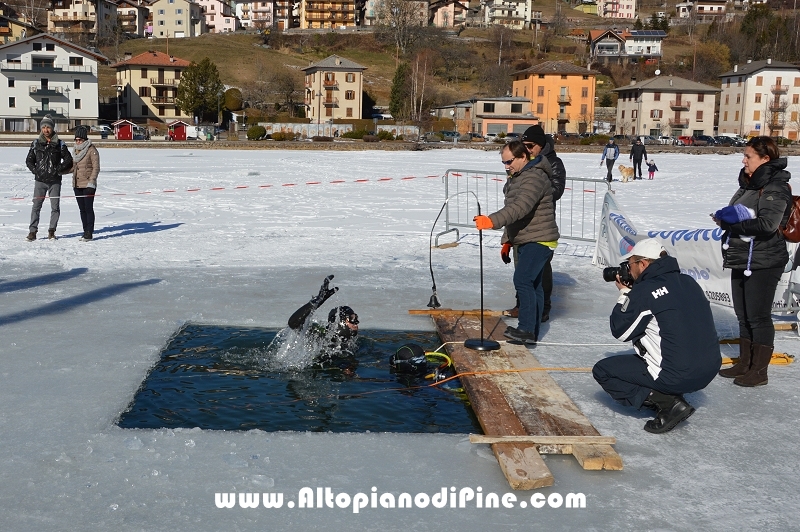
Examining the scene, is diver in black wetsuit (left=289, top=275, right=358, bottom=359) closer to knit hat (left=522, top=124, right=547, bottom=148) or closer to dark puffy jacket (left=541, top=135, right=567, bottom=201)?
knit hat (left=522, top=124, right=547, bottom=148)

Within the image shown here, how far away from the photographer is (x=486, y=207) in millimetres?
18625

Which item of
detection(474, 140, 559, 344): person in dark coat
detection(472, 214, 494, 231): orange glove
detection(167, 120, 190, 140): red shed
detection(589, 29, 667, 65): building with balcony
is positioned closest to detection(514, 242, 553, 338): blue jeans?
detection(474, 140, 559, 344): person in dark coat

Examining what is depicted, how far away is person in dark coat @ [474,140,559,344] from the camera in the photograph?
669cm

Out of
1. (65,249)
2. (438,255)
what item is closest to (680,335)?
(438,255)

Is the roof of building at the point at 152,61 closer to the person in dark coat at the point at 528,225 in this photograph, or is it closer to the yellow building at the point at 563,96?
the yellow building at the point at 563,96

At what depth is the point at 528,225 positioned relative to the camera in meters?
6.88

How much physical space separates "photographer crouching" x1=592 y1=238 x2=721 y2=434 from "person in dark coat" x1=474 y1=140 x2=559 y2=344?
66.0 inches

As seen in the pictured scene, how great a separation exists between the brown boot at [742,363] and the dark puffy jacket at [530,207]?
1.75m

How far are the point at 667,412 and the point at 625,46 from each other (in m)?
134

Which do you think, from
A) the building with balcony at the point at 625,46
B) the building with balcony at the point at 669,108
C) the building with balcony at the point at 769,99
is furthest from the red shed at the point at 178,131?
the building with balcony at the point at 625,46

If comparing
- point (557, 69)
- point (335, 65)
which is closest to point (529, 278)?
point (335, 65)

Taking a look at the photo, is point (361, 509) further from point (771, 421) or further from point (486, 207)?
point (486, 207)

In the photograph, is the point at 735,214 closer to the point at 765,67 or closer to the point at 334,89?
the point at 334,89

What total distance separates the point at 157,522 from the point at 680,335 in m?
3.18
